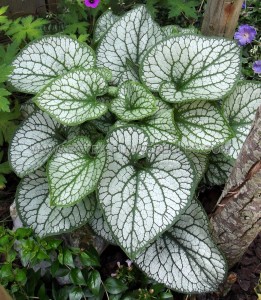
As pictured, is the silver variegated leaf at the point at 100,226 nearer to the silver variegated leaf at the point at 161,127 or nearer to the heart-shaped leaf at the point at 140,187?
the heart-shaped leaf at the point at 140,187

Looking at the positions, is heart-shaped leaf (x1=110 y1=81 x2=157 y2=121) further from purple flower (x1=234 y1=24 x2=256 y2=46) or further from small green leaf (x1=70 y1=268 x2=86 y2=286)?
purple flower (x1=234 y1=24 x2=256 y2=46)

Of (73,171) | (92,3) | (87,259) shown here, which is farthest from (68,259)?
(92,3)

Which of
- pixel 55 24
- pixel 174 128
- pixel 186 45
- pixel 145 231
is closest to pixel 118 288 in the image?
pixel 145 231

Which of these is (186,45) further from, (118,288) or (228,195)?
(118,288)

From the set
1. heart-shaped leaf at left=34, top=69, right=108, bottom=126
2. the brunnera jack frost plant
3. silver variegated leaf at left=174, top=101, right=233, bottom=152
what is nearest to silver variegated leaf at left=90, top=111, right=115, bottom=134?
the brunnera jack frost plant

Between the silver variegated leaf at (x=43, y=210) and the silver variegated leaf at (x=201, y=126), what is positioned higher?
the silver variegated leaf at (x=201, y=126)

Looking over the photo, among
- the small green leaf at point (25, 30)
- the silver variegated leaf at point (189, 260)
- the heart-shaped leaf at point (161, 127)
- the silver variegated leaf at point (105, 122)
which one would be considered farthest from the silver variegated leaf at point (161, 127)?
the small green leaf at point (25, 30)
